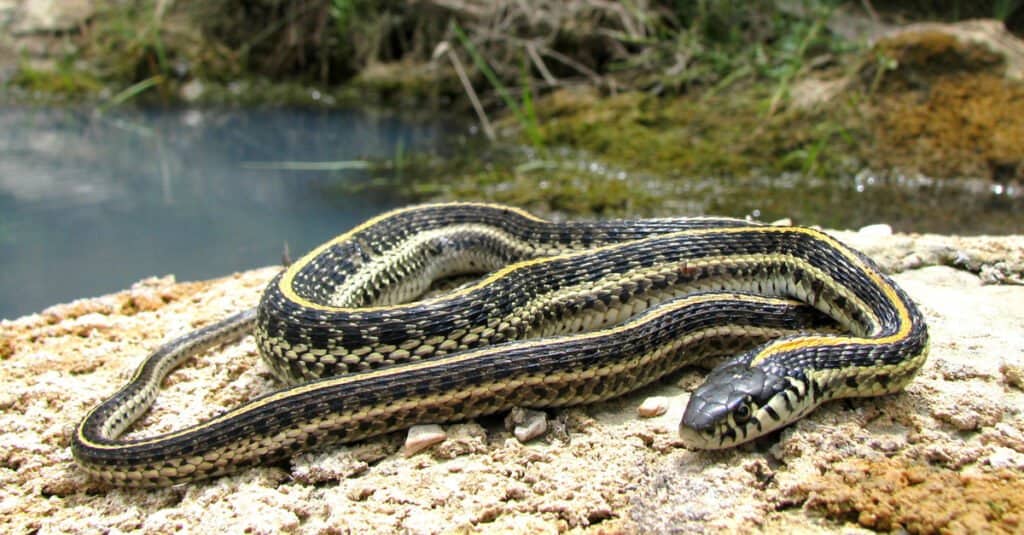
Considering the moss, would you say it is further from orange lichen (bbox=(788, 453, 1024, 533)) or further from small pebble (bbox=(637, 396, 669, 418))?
orange lichen (bbox=(788, 453, 1024, 533))

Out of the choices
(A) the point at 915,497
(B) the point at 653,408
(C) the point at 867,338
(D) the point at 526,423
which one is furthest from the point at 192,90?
(A) the point at 915,497

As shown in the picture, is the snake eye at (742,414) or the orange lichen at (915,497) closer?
the orange lichen at (915,497)

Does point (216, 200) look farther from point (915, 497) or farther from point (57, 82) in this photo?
point (57, 82)

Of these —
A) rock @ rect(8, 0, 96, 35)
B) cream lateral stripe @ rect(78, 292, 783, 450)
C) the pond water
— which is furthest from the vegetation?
cream lateral stripe @ rect(78, 292, 783, 450)

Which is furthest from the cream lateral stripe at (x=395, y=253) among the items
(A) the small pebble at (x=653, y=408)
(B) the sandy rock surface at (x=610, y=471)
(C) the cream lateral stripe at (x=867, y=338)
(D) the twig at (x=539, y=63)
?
(D) the twig at (x=539, y=63)

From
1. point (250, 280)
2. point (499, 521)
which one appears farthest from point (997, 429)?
point (250, 280)

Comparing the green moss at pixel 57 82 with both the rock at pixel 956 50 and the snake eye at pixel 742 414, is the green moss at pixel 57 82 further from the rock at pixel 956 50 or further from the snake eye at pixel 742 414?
the snake eye at pixel 742 414
